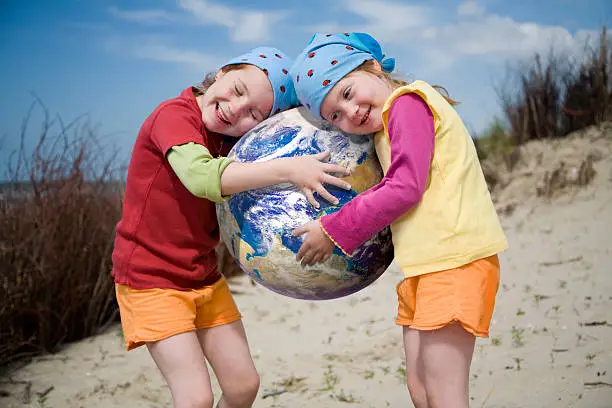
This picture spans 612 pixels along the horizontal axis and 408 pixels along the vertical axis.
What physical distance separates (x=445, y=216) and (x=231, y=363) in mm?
1265

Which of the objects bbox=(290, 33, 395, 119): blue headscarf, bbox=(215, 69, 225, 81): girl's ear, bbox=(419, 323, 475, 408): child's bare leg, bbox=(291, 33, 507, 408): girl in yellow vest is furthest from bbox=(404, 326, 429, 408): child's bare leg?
bbox=(215, 69, 225, 81): girl's ear

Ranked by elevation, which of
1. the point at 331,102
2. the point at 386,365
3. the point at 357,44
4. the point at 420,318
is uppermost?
the point at 357,44

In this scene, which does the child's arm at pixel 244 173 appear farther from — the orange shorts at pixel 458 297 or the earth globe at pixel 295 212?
the orange shorts at pixel 458 297

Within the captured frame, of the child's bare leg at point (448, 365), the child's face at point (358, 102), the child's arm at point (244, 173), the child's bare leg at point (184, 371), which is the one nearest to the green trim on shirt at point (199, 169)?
the child's arm at point (244, 173)

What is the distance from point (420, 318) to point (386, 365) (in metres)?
2.59

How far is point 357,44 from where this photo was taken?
2771 mm

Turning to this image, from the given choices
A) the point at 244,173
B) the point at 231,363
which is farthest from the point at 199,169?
the point at 231,363

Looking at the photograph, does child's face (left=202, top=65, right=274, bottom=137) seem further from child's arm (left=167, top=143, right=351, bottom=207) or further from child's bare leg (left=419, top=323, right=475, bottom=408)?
child's bare leg (left=419, top=323, right=475, bottom=408)

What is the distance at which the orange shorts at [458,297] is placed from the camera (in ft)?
7.91

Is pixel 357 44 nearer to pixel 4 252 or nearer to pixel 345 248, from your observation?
pixel 345 248

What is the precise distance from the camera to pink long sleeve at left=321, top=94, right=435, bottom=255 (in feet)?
7.83

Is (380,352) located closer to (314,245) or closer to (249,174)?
(314,245)

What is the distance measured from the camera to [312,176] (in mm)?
2578

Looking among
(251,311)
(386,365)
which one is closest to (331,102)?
(386,365)
